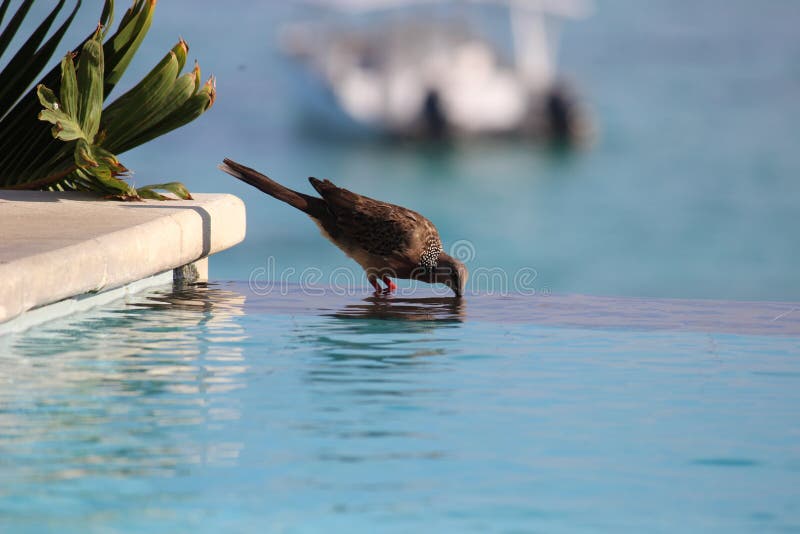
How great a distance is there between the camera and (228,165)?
28.5ft

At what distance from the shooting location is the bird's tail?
8586 mm

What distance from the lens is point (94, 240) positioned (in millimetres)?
6109

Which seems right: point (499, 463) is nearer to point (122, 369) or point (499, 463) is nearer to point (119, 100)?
point (122, 369)

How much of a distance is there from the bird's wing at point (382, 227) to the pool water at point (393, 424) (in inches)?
55.1

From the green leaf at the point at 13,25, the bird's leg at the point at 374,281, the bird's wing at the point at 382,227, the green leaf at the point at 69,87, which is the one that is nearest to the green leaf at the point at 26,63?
the green leaf at the point at 13,25

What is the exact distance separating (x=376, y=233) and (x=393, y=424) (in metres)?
4.16

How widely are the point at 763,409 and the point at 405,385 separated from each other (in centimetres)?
128

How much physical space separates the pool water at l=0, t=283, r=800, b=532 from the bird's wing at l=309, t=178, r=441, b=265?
140cm

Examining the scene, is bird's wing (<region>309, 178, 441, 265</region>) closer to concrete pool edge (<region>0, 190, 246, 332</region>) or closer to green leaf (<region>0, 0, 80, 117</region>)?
concrete pool edge (<region>0, 190, 246, 332</region>)

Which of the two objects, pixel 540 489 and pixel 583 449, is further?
pixel 583 449

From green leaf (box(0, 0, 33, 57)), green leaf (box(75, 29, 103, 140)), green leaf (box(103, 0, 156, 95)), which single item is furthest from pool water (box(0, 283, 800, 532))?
green leaf (box(0, 0, 33, 57))

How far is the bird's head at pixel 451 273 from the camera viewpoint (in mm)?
7887

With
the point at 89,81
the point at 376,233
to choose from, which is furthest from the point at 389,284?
the point at 89,81

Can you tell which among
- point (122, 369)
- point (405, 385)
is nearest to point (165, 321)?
point (122, 369)
